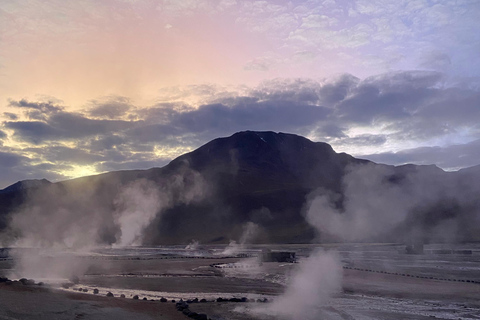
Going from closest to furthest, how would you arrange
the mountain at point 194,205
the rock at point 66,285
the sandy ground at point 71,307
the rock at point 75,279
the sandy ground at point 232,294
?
the sandy ground at point 71,307 → the sandy ground at point 232,294 → the rock at point 66,285 → the rock at point 75,279 → the mountain at point 194,205

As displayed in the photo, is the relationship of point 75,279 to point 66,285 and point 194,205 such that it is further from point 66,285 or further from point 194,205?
point 194,205

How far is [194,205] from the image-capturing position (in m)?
142

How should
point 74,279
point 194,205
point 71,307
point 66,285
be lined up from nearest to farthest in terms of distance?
point 71,307 < point 66,285 < point 74,279 < point 194,205

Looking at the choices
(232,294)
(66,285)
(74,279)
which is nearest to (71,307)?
(66,285)

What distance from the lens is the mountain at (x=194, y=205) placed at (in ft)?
368

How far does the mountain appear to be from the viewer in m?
112

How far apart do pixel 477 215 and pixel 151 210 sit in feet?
292

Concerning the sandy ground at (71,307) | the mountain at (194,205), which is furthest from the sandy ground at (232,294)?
the mountain at (194,205)

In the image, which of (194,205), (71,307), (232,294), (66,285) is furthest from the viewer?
(194,205)

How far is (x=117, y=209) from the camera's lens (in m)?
135

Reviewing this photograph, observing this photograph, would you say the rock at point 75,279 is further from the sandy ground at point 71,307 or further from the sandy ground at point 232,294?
the sandy ground at point 71,307

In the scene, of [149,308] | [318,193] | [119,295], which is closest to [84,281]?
[119,295]

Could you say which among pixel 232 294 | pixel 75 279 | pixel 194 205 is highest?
pixel 194 205

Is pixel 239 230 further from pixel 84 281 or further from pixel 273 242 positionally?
pixel 84 281
